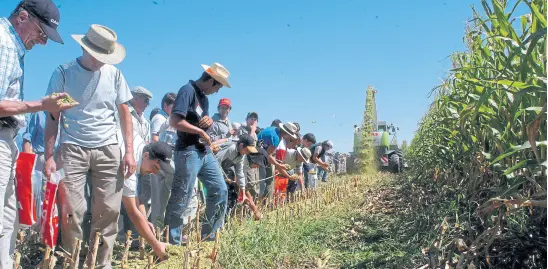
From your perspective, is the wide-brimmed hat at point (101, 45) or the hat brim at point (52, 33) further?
the wide-brimmed hat at point (101, 45)

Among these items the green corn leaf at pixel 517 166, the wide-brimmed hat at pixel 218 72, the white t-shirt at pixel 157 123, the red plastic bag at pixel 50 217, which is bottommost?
the red plastic bag at pixel 50 217

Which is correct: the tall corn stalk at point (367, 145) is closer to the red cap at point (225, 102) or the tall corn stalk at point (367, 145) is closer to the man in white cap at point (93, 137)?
the red cap at point (225, 102)

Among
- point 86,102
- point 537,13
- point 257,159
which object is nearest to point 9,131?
point 86,102

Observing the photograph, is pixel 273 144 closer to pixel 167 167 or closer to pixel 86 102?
pixel 167 167

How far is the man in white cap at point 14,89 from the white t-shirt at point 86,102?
50cm

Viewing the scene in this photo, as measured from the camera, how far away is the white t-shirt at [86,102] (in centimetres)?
307

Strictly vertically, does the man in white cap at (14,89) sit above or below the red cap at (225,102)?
below

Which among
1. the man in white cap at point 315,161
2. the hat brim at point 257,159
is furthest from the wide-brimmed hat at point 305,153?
the hat brim at point 257,159

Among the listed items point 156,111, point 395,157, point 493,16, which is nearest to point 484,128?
point 493,16

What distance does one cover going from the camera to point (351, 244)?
400cm

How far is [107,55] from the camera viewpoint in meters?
3.13

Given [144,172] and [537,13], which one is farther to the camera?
[144,172]

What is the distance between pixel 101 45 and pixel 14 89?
778 millimetres

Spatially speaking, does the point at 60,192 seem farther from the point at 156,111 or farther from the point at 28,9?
the point at 156,111
